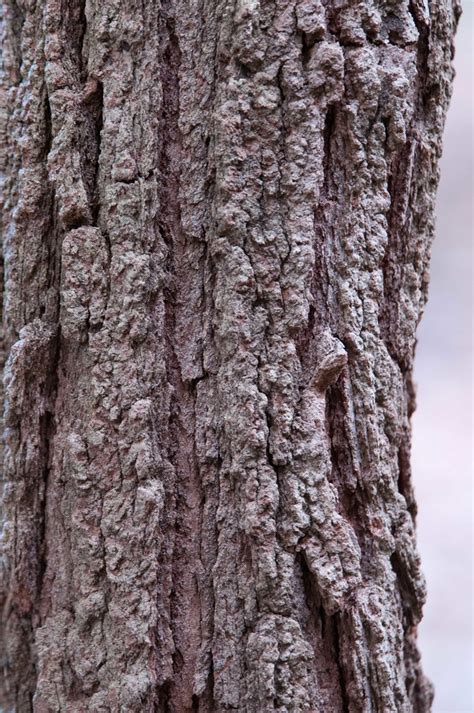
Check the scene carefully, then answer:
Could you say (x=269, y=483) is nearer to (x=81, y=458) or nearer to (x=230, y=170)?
(x=81, y=458)

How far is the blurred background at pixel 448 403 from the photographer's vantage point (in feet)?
4.59

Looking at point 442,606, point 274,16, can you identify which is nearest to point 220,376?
point 274,16

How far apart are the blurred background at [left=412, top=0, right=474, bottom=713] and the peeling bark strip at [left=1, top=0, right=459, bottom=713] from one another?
796mm

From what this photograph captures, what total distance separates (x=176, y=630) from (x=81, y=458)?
0.18 m

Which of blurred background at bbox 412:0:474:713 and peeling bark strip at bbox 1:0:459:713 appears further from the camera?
blurred background at bbox 412:0:474:713

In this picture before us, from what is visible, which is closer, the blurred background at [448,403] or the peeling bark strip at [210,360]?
the peeling bark strip at [210,360]

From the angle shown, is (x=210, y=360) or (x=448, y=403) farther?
(x=448, y=403)

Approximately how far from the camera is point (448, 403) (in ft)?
4.87

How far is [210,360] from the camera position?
24.0 inches

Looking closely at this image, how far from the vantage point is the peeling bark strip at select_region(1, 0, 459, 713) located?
23.0 inches

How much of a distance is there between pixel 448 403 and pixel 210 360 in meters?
1.01

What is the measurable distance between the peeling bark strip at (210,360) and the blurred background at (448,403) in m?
0.80

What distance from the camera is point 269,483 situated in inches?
22.7

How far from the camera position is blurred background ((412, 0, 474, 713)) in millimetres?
1400
